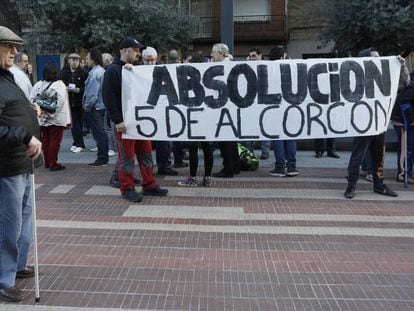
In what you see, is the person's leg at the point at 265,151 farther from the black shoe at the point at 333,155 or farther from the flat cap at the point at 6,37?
the flat cap at the point at 6,37

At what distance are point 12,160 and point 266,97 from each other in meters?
4.39

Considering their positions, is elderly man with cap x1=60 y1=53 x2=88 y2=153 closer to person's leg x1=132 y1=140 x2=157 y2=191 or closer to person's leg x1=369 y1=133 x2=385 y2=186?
person's leg x1=132 y1=140 x2=157 y2=191

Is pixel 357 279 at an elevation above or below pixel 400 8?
below

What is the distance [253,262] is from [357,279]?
0.93 m

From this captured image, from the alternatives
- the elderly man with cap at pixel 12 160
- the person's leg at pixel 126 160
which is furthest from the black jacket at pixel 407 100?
the elderly man with cap at pixel 12 160

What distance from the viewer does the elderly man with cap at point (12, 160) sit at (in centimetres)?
384

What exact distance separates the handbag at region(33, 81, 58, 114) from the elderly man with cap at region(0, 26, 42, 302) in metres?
4.99

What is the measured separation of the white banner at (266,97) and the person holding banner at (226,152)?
1.65ft

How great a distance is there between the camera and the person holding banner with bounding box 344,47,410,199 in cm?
719

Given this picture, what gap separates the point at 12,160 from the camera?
12.8 ft

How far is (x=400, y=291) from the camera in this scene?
4246mm

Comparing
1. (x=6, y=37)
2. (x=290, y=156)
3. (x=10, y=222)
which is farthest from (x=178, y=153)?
(x=6, y=37)

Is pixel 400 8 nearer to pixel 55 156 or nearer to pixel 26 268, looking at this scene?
pixel 55 156

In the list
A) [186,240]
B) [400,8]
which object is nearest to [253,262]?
[186,240]
